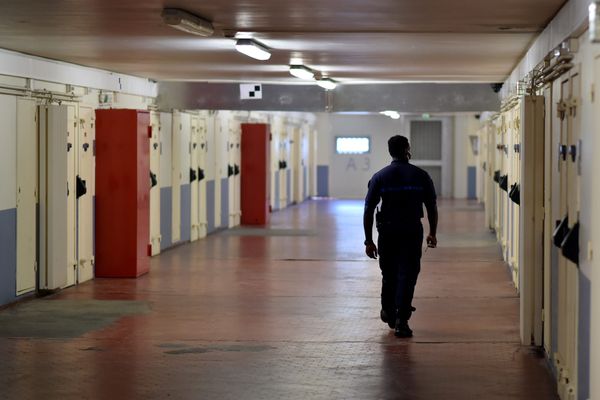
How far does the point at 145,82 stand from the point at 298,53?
12.6 feet

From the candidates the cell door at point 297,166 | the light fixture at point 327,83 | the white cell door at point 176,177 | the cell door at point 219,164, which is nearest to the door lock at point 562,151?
the light fixture at point 327,83

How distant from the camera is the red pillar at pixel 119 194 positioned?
1138 cm

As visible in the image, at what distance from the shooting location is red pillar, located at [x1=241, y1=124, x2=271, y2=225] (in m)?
19.2

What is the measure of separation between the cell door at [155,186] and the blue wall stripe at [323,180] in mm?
15513

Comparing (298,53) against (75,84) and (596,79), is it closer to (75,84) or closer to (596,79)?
(75,84)

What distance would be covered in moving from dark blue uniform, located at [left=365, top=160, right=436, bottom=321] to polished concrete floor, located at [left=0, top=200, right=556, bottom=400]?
46 cm

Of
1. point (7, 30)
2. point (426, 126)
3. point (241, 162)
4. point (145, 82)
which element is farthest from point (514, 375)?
point (426, 126)

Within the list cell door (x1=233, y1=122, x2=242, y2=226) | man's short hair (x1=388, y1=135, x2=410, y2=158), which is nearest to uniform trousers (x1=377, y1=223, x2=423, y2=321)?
man's short hair (x1=388, y1=135, x2=410, y2=158)

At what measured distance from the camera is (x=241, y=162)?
19297mm

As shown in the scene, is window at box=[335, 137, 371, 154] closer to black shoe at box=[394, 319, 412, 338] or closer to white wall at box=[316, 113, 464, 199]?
white wall at box=[316, 113, 464, 199]

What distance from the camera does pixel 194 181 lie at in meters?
16.0

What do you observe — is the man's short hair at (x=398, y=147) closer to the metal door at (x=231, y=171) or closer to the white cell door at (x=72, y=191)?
the white cell door at (x=72, y=191)

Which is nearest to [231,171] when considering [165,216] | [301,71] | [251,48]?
[165,216]

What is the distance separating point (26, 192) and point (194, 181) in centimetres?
631
